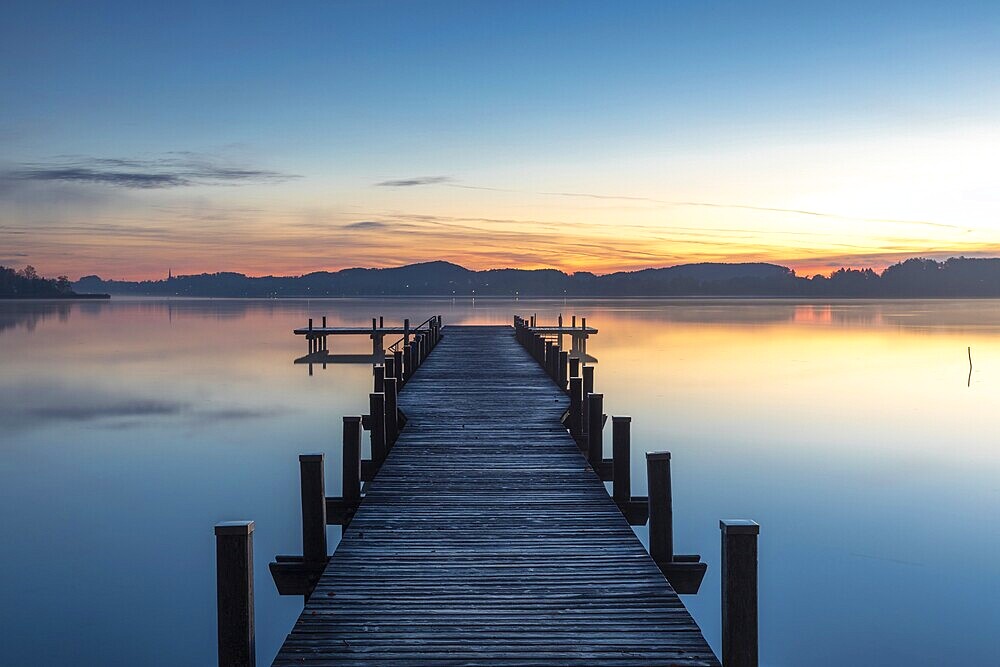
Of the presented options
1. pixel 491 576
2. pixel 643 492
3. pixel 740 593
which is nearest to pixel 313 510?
pixel 491 576

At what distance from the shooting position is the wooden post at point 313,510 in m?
7.43

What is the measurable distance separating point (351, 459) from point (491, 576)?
158 inches

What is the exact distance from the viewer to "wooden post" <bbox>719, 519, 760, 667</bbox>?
16.4 ft

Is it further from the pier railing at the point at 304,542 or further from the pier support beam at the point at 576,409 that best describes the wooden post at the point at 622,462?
the pier support beam at the point at 576,409

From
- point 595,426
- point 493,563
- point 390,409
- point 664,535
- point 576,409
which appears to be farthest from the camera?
point 576,409

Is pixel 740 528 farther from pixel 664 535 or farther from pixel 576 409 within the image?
pixel 576 409

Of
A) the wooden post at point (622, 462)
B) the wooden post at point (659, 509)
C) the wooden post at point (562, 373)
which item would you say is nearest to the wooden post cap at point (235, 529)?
the wooden post at point (659, 509)

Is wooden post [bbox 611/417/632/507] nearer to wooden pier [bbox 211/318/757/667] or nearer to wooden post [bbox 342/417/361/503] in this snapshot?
wooden pier [bbox 211/318/757/667]

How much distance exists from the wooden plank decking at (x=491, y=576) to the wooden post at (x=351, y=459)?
0.45 meters

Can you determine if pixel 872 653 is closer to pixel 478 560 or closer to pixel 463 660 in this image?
pixel 478 560

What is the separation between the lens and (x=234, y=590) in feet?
16.3

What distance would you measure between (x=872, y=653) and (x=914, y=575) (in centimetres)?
298

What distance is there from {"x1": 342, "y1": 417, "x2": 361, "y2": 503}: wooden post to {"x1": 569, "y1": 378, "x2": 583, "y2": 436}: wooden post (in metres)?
4.82

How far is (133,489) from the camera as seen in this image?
56.6 feet
